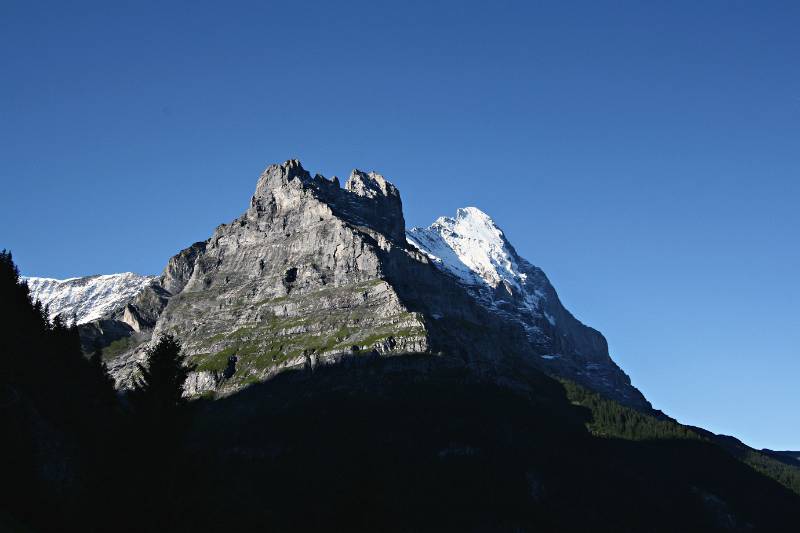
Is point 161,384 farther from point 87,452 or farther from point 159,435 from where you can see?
point 87,452

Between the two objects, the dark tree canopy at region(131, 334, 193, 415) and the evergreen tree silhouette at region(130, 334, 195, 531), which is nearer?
the evergreen tree silhouette at region(130, 334, 195, 531)

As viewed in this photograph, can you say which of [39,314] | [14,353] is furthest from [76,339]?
[14,353]

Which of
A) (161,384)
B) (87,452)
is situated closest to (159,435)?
(161,384)

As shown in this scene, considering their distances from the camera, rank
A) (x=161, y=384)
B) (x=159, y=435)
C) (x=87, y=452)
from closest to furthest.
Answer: (x=159, y=435) → (x=161, y=384) → (x=87, y=452)

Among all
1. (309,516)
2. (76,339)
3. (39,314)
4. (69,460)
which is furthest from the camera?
(309,516)

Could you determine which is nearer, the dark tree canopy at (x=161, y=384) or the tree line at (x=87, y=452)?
the tree line at (x=87, y=452)

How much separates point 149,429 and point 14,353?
32283 millimetres

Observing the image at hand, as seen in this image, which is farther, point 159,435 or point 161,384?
point 161,384

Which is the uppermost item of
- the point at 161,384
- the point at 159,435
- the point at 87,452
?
the point at 161,384

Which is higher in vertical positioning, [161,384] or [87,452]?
[161,384]

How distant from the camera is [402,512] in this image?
7820 inches

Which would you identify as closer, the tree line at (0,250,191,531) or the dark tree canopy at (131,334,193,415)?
the tree line at (0,250,191,531)

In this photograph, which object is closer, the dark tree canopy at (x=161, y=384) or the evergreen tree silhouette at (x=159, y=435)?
the evergreen tree silhouette at (x=159, y=435)

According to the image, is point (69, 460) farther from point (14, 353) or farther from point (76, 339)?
point (76, 339)
